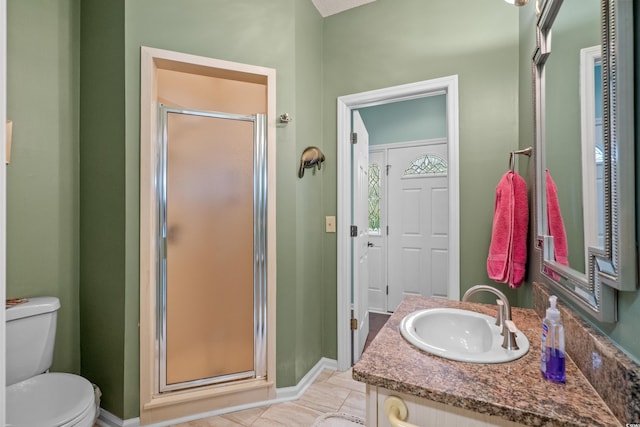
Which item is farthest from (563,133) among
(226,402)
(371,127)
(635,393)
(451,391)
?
(371,127)

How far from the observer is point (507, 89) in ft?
5.63

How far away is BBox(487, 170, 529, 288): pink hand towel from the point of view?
140cm

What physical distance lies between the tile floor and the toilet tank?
0.83 metres

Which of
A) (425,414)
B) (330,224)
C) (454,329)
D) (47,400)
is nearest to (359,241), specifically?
(330,224)

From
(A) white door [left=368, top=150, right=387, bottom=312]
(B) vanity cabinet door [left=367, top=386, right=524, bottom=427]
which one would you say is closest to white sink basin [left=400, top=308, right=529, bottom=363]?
(B) vanity cabinet door [left=367, top=386, right=524, bottom=427]

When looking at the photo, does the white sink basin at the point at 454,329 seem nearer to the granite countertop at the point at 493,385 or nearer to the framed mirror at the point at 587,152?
the granite countertop at the point at 493,385

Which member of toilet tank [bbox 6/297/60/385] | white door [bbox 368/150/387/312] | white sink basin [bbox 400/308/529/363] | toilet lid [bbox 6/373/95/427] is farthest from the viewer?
white door [bbox 368/150/387/312]

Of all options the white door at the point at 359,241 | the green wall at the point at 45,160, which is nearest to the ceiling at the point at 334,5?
the white door at the point at 359,241

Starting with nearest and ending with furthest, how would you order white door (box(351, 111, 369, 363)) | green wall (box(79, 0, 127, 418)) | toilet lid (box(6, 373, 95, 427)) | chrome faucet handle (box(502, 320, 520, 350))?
chrome faucet handle (box(502, 320, 520, 350)) < toilet lid (box(6, 373, 95, 427)) < green wall (box(79, 0, 127, 418)) < white door (box(351, 111, 369, 363))

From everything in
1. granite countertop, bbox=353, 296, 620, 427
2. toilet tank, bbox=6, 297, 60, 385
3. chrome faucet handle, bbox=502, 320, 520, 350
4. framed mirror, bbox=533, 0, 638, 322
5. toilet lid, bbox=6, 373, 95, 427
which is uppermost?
framed mirror, bbox=533, 0, 638, 322

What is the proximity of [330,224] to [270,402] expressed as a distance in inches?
50.5

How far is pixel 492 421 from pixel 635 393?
0.87ft

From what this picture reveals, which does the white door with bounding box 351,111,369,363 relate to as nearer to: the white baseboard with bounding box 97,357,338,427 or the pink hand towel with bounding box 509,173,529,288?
the white baseboard with bounding box 97,357,338,427

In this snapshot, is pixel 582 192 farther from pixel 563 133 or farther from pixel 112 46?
pixel 112 46
